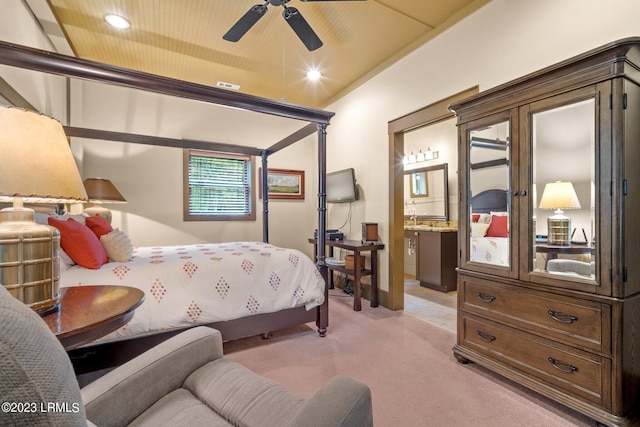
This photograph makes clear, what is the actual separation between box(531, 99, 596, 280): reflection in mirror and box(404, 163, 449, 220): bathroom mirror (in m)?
3.36

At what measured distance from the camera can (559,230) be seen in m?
1.89

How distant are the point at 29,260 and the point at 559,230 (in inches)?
105

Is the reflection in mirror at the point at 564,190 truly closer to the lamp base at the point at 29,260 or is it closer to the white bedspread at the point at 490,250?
the white bedspread at the point at 490,250

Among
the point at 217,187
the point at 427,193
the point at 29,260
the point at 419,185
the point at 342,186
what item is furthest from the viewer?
the point at 419,185

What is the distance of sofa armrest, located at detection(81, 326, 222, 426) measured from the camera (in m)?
0.95

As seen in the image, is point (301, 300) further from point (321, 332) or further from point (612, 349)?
point (612, 349)

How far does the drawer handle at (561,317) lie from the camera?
171cm

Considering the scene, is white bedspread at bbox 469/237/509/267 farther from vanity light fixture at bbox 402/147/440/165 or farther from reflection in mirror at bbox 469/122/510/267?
vanity light fixture at bbox 402/147/440/165

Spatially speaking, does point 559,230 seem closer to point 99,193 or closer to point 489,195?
point 489,195

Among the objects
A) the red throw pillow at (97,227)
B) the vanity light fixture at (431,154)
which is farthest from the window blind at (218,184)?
the vanity light fixture at (431,154)

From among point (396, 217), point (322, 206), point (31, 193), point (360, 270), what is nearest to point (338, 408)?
point (31, 193)

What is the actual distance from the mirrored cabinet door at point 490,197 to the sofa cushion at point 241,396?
1.72m

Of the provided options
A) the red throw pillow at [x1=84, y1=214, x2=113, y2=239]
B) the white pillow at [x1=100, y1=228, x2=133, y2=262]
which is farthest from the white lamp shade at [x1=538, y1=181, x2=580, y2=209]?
the red throw pillow at [x1=84, y1=214, x2=113, y2=239]

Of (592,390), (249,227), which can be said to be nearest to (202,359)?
(592,390)
